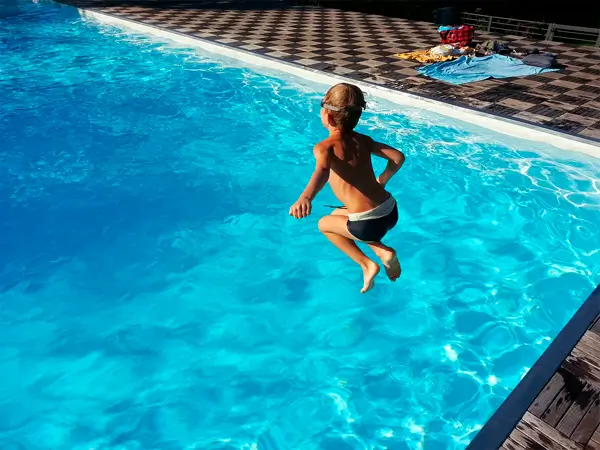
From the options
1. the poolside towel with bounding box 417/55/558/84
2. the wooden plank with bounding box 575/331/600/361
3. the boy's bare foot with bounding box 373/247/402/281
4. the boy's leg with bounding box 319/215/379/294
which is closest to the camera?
the wooden plank with bounding box 575/331/600/361

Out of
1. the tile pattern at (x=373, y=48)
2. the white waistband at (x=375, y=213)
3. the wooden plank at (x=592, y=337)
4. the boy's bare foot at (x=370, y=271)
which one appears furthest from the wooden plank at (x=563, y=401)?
the tile pattern at (x=373, y=48)

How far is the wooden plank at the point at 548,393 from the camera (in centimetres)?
295

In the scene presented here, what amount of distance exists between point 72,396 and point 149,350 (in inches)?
26.5

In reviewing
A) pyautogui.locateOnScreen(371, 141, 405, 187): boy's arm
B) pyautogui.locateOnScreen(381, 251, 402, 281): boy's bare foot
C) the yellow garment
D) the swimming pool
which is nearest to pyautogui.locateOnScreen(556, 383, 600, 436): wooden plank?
the swimming pool

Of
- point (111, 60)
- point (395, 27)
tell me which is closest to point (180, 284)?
point (111, 60)

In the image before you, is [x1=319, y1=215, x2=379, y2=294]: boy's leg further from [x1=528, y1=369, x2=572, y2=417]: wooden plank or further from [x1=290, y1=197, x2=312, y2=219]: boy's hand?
[x1=528, y1=369, x2=572, y2=417]: wooden plank

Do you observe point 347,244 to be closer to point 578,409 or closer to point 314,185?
point 314,185

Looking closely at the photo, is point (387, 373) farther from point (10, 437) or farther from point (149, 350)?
point (10, 437)

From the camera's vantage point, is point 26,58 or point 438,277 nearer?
point 438,277

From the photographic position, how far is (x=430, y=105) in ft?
27.4

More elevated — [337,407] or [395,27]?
[395,27]

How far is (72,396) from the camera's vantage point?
12.4 ft

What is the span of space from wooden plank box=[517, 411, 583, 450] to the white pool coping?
5158mm

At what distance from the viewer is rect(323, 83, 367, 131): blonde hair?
3.19m
